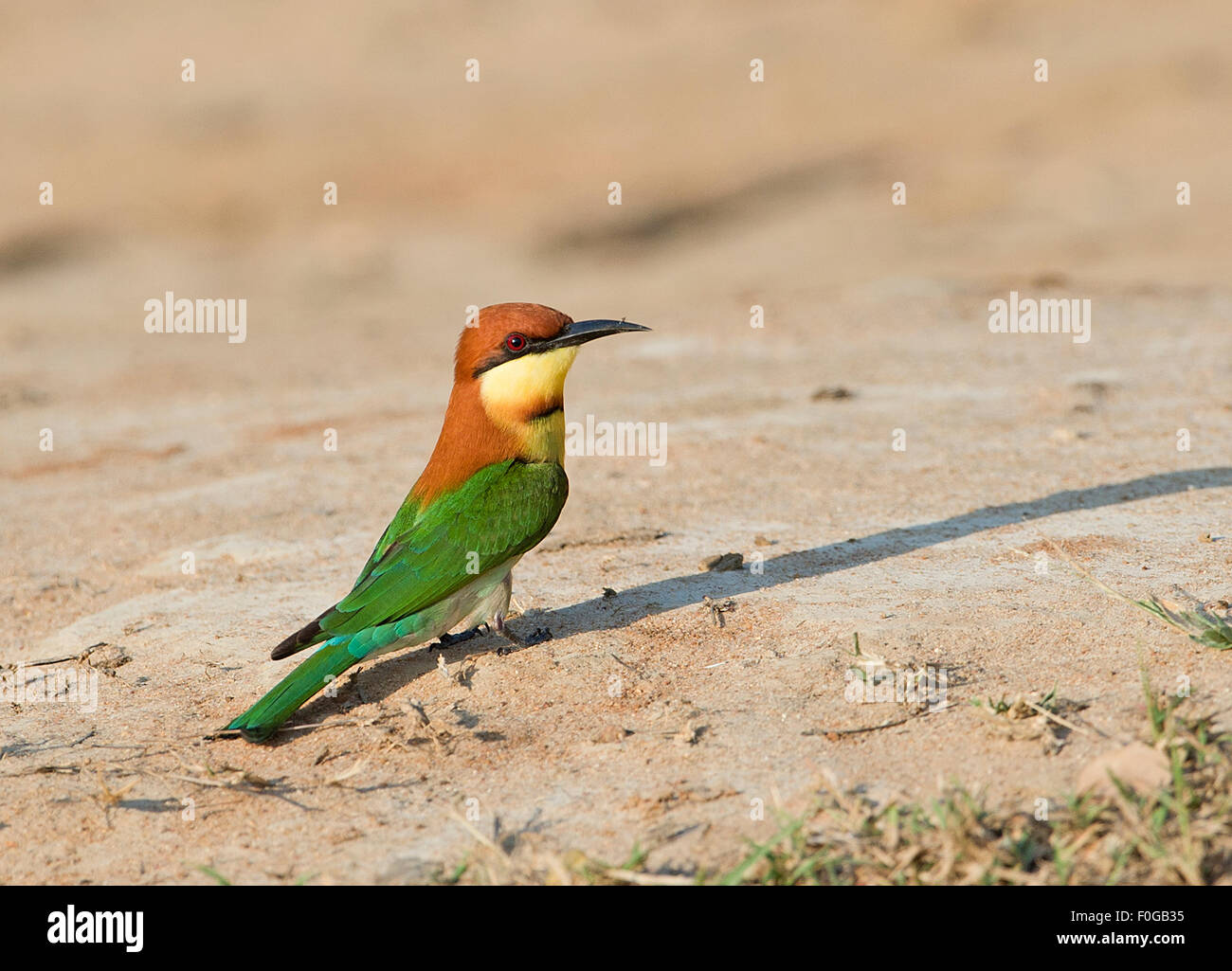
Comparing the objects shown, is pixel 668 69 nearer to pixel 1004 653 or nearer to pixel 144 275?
pixel 144 275

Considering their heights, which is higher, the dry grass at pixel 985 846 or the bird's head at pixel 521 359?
the bird's head at pixel 521 359

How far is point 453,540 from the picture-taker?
3426 mm

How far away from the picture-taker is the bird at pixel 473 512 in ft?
10.8

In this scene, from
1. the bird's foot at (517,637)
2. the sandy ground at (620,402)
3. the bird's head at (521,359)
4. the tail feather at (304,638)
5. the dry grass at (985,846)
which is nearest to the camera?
the dry grass at (985,846)

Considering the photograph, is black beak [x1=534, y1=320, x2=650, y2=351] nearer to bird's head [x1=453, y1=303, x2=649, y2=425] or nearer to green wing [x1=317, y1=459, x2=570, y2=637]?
bird's head [x1=453, y1=303, x2=649, y2=425]

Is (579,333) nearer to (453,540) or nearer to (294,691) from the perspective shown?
(453,540)

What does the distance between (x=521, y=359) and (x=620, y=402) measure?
9.57ft

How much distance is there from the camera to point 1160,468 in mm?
4797

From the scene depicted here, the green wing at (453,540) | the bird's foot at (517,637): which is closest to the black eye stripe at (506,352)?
the green wing at (453,540)

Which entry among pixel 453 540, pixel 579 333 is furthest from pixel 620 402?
pixel 453 540

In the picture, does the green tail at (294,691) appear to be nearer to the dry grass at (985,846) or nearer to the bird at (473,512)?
the bird at (473,512)

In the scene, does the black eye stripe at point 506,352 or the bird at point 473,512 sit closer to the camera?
the bird at point 473,512
